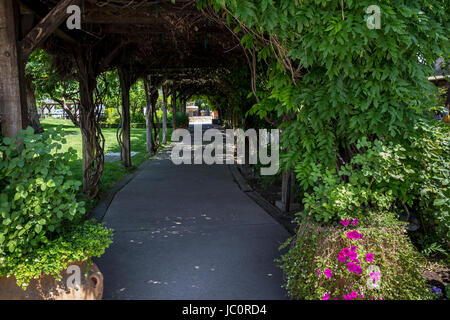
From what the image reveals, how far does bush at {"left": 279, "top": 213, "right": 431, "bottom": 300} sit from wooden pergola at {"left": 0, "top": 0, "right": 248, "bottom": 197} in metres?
2.50

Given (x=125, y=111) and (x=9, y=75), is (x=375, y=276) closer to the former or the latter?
(x=9, y=75)

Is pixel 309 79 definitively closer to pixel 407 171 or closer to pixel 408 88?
pixel 408 88

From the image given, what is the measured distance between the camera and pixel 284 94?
9.70 feet

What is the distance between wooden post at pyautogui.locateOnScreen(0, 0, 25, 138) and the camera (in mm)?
2652

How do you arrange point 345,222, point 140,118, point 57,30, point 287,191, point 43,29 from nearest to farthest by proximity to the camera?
1. point 345,222
2. point 43,29
3. point 57,30
4. point 287,191
5. point 140,118

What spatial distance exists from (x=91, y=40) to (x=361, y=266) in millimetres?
5041

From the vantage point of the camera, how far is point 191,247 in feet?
12.4

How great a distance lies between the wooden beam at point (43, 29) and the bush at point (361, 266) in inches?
114

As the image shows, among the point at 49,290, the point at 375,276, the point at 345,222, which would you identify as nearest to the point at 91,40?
the point at 49,290

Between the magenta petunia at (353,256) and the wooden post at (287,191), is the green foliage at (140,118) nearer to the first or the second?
the wooden post at (287,191)
